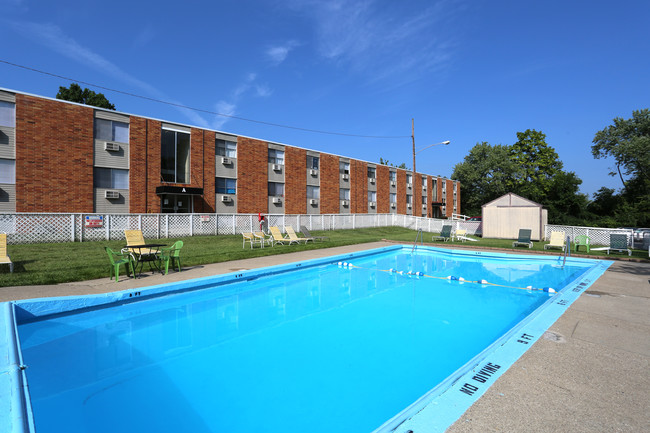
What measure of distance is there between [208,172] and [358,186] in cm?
1641

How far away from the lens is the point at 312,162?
3053 cm

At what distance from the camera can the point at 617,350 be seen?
13.0 ft

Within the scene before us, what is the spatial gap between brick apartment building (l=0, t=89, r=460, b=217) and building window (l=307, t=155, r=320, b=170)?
92 mm

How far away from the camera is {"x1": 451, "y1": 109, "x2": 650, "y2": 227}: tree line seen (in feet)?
94.7

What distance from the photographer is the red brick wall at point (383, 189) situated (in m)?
37.3

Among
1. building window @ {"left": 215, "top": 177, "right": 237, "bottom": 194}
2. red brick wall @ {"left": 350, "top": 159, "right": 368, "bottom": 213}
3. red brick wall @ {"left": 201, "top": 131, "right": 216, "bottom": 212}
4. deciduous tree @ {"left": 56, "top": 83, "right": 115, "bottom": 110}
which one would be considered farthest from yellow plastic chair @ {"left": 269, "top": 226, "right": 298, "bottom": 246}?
deciduous tree @ {"left": 56, "top": 83, "right": 115, "bottom": 110}

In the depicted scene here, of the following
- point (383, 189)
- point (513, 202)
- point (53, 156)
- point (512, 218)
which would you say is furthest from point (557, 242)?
point (53, 156)

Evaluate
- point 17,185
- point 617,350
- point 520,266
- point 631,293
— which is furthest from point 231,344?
point 17,185

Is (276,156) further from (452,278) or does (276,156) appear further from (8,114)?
(452,278)

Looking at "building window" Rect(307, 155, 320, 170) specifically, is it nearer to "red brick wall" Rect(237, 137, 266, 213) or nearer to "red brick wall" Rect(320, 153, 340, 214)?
"red brick wall" Rect(320, 153, 340, 214)

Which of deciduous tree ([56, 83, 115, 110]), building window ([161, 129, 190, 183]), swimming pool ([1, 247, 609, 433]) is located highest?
deciduous tree ([56, 83, 115, 110])

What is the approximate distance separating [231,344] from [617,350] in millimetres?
5191

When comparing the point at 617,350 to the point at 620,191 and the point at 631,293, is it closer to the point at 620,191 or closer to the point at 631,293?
the point at 631,293

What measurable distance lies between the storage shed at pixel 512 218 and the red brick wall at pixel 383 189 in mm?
16125
